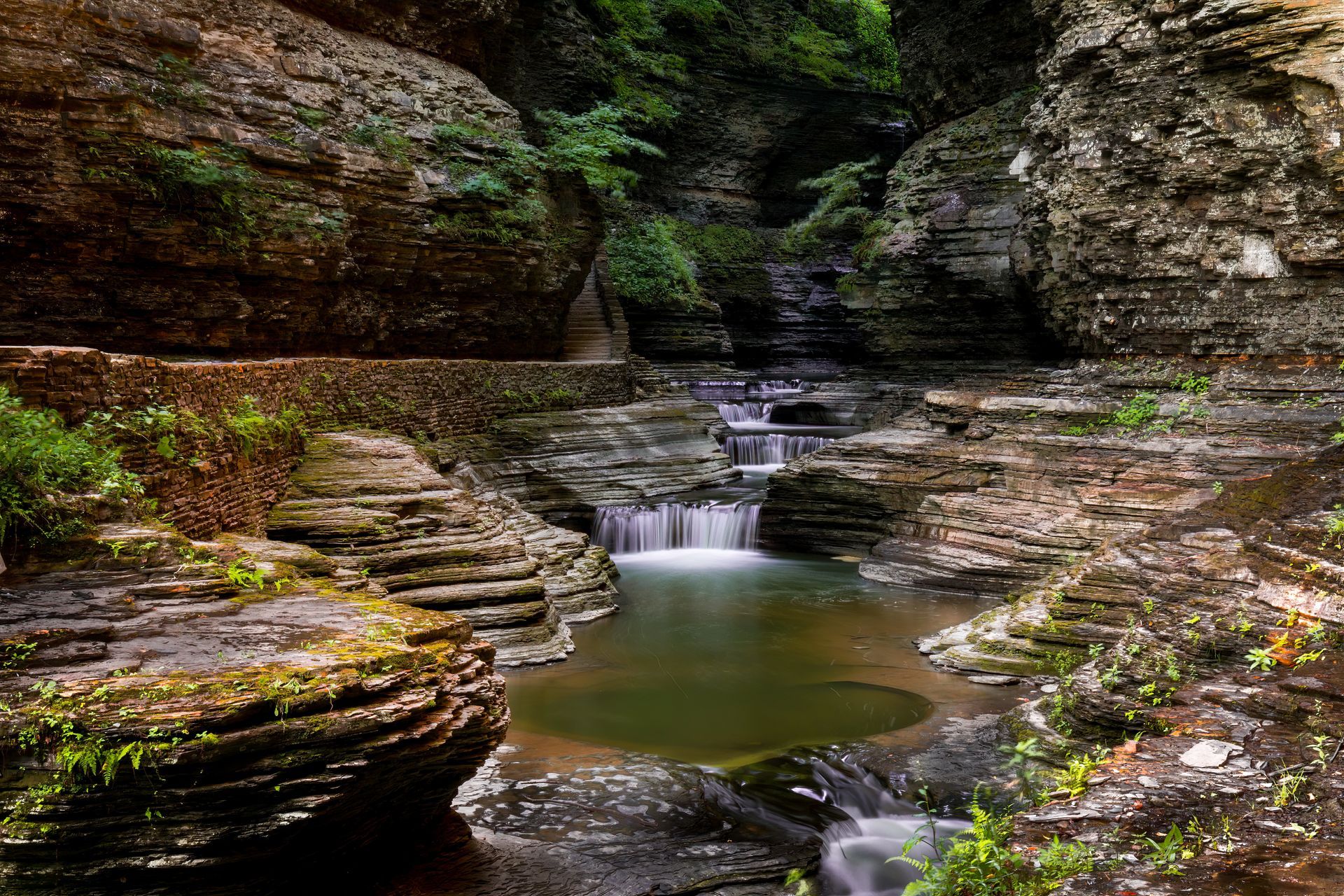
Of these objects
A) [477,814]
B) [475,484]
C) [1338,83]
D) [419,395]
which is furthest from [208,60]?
[1338,83]

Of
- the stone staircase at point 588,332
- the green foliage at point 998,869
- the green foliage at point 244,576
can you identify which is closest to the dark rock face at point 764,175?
the stone staircase at point 588,332

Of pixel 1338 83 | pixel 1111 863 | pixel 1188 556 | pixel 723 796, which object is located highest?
pixel 1338 83

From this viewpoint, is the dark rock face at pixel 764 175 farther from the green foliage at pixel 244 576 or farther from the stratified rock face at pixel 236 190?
the green foliage at pixel 244 576

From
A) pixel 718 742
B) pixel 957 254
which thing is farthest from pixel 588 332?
pixel 718 742

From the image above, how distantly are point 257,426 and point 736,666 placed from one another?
543cm

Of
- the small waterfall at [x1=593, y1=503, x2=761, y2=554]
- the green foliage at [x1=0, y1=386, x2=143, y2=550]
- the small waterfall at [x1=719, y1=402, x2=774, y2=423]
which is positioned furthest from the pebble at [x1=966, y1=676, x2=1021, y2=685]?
the small waterfall at [x1=719, y1=402, x2=774, y2=423]

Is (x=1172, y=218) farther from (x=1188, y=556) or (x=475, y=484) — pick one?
(x=475, y=484)

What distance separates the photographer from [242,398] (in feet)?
27.6

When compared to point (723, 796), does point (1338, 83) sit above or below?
above

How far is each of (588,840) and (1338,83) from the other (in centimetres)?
1271

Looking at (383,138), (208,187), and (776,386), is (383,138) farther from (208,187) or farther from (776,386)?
(776,386)

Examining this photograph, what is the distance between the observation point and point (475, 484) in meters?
13.5

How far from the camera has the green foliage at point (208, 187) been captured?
12375 mm

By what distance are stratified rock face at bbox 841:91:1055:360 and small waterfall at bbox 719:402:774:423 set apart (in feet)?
11.2
